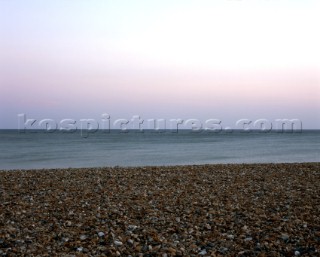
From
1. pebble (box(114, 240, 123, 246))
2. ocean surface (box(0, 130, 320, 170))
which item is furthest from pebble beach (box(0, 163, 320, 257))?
ocean surface (box(0, 130, 320, 170))

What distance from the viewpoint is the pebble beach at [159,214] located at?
264 inches

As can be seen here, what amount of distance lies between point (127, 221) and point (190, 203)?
6.63ft

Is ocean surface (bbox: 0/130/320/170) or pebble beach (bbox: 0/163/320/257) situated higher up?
pebble beach (bbox: 0/163/320/257)

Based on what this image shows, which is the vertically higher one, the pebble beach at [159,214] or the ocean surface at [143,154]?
the pebble beach at [159,214]

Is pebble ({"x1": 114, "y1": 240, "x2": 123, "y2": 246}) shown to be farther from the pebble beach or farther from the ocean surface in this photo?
the ocean surface

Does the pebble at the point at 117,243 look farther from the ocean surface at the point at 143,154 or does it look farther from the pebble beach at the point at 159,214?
the ocean surface at the point at 143,154

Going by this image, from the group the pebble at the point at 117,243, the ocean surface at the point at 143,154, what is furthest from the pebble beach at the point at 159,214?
the ocean surface at the point at 143,154

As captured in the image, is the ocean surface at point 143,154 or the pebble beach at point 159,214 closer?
the pebble beach at point 159,214

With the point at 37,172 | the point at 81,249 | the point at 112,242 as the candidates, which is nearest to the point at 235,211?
the point at 112,242

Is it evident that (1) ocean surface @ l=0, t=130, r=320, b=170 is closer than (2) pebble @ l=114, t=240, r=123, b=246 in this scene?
No

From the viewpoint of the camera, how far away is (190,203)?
9.52 meters

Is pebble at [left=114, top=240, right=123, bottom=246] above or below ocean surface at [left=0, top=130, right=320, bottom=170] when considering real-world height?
above

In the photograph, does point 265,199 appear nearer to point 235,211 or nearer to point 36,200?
point 235,211

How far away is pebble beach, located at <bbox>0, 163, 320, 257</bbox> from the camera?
671 centimetres
